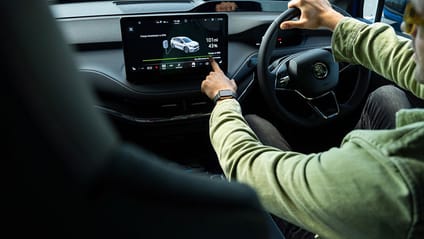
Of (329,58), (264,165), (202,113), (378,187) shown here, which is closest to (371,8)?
(329,58)

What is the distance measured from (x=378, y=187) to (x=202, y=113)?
42.3 inches

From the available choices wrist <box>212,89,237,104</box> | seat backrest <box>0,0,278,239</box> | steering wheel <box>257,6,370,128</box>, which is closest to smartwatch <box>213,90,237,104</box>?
wrist <box>212,89,237,104</box>

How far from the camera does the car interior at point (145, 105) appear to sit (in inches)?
14.3

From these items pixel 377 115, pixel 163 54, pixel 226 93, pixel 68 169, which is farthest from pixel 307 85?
pixel 68 169

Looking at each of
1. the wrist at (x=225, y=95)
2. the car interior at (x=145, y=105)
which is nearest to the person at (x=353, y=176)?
the car interior at (x=145, y=105)

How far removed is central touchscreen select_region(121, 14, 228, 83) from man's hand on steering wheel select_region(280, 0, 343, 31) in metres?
0.25

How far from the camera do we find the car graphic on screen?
1615 millimetres

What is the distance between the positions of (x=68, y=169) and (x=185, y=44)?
129 cm

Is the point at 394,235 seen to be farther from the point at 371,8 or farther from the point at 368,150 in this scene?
the point at 371,8

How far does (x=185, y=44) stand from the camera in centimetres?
163

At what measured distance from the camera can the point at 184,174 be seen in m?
0.44

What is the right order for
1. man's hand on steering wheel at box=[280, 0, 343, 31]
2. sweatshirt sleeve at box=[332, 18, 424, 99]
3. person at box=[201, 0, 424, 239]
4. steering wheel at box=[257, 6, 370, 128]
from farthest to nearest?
steering wheel at box=[257, 6, 370, 128] < man's hand on steering wheel at box=[280, 0, 343, 31] < sweatshirt sleeve at box=[332, 18, 424, 99] < person at box=[201, 0, 424, 239]

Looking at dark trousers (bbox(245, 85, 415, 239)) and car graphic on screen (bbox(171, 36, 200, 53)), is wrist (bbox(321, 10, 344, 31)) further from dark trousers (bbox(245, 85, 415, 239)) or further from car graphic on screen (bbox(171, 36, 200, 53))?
car graphic on screen (bbox(171, 36, 200, 53))

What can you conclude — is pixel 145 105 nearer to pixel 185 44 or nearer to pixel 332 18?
pixel 185 44
